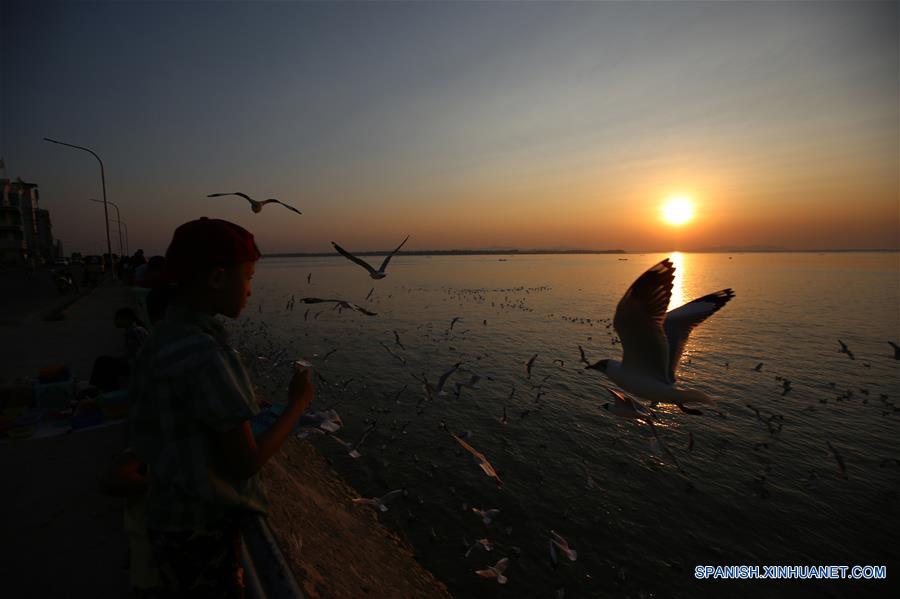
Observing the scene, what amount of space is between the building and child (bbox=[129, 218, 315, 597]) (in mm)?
94051

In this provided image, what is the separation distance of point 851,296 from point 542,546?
52.6m

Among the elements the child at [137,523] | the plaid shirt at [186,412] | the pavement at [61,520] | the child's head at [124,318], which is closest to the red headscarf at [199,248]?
the plaid shirt at [186,412]

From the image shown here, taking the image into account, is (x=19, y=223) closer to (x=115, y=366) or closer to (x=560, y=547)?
(x=115, y=366)

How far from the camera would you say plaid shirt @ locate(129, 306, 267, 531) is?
161 centimetres

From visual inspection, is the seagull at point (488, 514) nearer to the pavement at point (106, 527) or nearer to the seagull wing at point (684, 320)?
the pavement at point (106, 527)

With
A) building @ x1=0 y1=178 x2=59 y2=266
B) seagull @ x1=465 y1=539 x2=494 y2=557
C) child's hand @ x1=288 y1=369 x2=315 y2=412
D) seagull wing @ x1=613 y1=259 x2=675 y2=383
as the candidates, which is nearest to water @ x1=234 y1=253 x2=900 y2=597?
seagull @ x1=465 y1=539 x2=494 y2=557

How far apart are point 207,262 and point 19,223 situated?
3866 inches

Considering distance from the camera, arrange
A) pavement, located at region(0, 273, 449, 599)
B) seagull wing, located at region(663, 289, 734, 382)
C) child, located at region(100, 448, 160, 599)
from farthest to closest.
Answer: seagull wing, located at region(663, 289, 734, 382) < pavement, located at region(0, 273, 449, 599) < child, located at region(100, 448, 160, 599)

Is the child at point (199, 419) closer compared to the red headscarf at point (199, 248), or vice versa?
the child at point (199, 419)

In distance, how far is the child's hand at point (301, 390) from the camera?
2.16 metres

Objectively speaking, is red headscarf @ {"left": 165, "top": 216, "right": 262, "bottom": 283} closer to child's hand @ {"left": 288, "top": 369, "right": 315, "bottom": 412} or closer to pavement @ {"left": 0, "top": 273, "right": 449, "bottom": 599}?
child's hand @ {"left": 288, "top": 369, "right": 315, "bottom": 412}

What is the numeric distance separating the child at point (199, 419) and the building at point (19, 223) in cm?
9405

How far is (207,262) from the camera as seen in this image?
1810mm

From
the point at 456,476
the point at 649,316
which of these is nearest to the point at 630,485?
the point at 456,476
